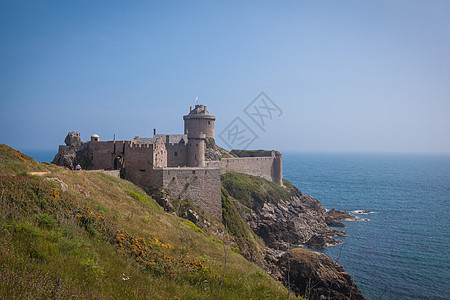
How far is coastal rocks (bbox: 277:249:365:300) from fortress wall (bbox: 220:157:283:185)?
2858cm

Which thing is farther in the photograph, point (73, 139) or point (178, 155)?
point (178, 155)

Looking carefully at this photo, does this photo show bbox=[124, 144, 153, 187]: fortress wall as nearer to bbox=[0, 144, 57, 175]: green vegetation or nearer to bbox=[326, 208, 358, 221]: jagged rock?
bbox=[0, 144, 57, 175]: green vegetation

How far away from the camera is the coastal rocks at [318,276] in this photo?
25.4m

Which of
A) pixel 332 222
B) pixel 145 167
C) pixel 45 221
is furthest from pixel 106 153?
pixel 332 222

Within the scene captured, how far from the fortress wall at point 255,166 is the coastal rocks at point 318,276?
28.6 metres

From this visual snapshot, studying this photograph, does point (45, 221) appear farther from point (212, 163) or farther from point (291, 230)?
point (291, 230)

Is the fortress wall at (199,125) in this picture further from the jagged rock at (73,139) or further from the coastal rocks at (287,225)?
the jagged rock at (73,139)

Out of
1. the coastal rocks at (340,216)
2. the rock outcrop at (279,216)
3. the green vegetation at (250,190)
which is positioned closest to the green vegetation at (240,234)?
the rock outcrop at (279,216)

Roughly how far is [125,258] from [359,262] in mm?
36279

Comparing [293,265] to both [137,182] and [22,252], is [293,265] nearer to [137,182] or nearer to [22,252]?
[137,182]

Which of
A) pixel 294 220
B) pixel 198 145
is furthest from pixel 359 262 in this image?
pixel 198 145

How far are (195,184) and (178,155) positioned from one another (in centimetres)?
1022

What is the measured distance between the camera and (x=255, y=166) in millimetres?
62031

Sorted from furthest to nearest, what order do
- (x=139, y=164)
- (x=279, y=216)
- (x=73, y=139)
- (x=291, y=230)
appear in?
1. (x=279, y=216)
2. (x=291, y=230)
3. (x=73, y=139)
4. (x=139, y=164)
